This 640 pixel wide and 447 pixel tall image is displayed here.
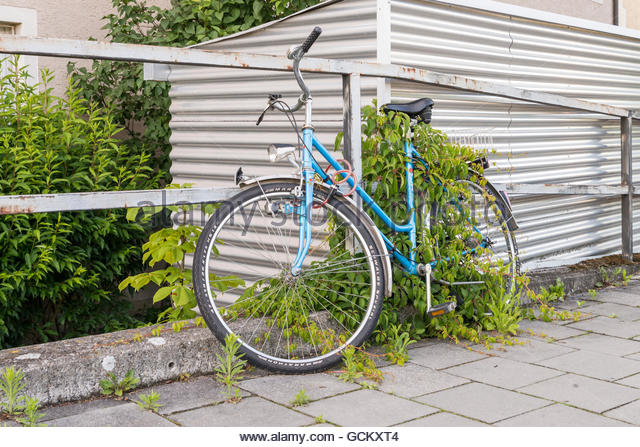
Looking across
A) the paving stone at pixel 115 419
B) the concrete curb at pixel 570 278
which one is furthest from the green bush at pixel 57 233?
the concrete curb at pixel 570 278

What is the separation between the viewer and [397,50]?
14.6 feet

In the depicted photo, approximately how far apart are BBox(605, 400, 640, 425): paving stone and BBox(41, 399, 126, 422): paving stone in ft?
6.03

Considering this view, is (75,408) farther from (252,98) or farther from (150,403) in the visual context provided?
(252,98)

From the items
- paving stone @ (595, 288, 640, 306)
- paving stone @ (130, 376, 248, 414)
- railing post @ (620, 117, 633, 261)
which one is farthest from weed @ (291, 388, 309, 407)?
railing post @ (620, 117, 633, 261)

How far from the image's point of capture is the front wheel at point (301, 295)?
331 cm

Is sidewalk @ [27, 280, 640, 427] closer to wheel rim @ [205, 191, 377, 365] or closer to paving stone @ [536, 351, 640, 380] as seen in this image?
→ paving stone @ [536, 351, 640, 380]

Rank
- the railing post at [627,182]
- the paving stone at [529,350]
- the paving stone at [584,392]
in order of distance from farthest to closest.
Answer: the railing post at [627,182] → the paving stone at [529,350] → the paving stone at [584,392]

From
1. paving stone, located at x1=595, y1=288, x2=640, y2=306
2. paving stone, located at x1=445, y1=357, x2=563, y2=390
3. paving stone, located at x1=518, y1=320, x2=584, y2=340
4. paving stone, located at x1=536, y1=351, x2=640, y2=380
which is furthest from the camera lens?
paving stone, located at x1=595, y1=288, x2=640, y2=306

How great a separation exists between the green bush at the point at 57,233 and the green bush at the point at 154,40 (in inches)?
19.7

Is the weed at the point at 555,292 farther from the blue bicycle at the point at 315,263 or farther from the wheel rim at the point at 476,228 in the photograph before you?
the blue bicycle at the point at 315,263

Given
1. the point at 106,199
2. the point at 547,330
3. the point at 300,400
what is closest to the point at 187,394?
the point at 300,400

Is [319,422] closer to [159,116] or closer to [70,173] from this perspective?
[70,173]

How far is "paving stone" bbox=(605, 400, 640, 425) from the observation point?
2.79 metres

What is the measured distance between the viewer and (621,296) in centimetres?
511
